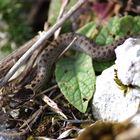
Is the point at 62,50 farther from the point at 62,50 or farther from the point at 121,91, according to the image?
the point at 121,91

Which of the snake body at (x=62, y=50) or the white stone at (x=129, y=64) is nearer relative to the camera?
the white stone at (x=129, y=64)

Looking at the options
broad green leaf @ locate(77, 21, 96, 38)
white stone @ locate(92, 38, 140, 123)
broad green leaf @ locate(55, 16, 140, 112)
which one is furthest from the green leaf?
broad green leaf @ locate(77, 21, 96, 38)

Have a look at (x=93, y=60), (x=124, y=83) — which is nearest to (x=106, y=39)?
(x=93, y=60)

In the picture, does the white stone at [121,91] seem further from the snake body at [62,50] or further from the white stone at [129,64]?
the snake body at [62,50]

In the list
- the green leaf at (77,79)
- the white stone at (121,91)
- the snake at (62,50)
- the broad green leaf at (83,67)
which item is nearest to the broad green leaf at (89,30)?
the broad green leaf at (83,67)

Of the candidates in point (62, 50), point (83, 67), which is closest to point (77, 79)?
point (83, 67)

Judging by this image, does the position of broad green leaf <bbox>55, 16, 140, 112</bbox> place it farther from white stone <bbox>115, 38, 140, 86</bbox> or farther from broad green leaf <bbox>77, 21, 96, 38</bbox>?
white stone <bbox>115, 38, 140, 86</bbox>
